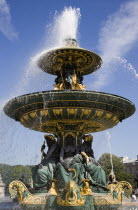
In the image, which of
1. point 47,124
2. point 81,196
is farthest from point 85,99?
point 81,196

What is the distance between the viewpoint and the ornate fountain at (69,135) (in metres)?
8.62

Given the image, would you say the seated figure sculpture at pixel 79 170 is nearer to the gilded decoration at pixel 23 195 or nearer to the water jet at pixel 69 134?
the water jet at pixel 69 134

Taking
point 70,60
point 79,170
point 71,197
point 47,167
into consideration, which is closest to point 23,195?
point 47,167

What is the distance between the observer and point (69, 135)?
32.6 ft

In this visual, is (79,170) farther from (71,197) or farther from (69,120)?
(69,120)

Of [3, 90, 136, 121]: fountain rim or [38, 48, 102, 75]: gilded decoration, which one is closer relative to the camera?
[3, 90, 136, 121]: fountain rim

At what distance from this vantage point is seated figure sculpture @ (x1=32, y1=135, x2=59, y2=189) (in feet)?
30.3

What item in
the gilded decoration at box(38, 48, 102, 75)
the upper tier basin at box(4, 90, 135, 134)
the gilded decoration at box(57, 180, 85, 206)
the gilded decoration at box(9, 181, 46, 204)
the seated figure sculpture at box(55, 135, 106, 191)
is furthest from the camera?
the gilded decoration at box(38, 48, 102, 75)

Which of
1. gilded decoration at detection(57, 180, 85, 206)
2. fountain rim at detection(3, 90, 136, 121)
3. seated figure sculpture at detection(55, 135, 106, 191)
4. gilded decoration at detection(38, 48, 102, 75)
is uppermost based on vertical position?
gilded decoration at detection(38, 48, 102, 75)

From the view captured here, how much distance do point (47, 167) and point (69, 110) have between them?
1.87 metres

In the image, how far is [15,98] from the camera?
8.95m

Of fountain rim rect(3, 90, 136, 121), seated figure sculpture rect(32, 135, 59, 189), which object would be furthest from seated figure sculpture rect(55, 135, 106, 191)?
fountain rim rect(3, 90, 136, 121)

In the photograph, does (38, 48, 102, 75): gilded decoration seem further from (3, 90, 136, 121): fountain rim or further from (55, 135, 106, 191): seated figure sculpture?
(55, 135, 106, 191): seated figure sculpture

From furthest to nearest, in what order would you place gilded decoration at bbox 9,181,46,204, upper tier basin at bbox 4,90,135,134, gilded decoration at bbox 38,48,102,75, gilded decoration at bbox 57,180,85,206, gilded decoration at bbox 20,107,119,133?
1. gilded decoration at bbox 38,48,102,75
2. gilded decoration at bbox 20,107,119,133
3. gilded decoration at bbox 9,181,46,204
4. upper tier basin at bbox 4,90,135,134
5. gilded decoration at bbox 57,180,85,206
